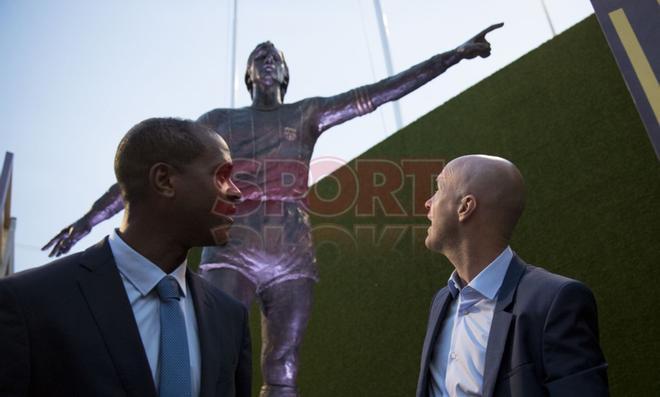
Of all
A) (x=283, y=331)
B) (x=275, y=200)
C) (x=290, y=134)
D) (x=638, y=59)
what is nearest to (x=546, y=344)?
(x=283, y=331)

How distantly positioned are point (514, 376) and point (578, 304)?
18 cm

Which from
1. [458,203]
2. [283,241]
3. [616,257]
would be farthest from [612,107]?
[458,203]

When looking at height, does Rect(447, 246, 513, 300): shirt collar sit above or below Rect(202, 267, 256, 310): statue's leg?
below

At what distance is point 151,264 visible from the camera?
109 centimetres

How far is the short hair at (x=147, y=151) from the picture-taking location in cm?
115

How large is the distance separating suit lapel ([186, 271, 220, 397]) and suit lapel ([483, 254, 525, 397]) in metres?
0.53

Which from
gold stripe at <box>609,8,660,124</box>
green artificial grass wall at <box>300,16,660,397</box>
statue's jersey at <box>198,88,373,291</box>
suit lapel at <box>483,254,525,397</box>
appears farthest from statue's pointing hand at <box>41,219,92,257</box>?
gold stripe at <box>609,8,660,124</box>

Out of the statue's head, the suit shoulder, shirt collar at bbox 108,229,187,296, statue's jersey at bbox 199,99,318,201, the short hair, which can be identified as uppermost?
the statue's head

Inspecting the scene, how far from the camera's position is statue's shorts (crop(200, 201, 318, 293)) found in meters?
2.38

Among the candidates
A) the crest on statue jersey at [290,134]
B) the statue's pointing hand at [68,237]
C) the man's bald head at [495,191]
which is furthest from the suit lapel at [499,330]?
the statue's pointing hand at [68,237]

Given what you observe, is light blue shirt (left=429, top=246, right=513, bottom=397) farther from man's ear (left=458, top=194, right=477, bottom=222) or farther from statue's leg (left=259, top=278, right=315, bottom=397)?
statue's leg (left=259, top=278, right=315, bottom=397)

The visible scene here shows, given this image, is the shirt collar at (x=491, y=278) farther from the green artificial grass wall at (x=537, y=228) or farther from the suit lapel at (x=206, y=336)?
the green artificial grass wall at (x=537, y=228)

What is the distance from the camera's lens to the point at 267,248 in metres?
2.41

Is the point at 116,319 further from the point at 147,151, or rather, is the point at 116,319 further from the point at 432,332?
the point at 432,332
